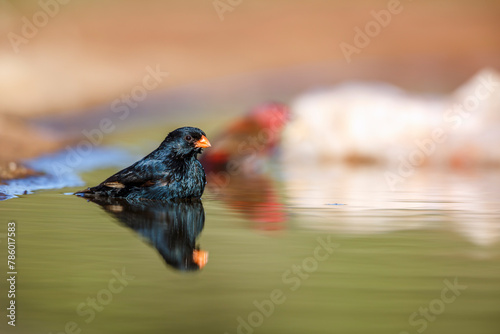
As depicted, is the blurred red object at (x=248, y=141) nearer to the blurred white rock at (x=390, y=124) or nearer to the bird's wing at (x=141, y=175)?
the blurred white rock at (x=390, y=124)

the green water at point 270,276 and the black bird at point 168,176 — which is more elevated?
the black bird at point 168,176

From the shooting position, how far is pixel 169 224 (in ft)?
17.8

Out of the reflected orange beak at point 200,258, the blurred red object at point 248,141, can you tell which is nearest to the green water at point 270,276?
the reflected orange beak at point 200,258

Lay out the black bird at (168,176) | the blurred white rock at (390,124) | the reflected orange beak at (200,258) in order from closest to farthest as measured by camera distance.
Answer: the reflected orange beak at (200,258) → the black bird at (168,176) → the blurred white rock at (390,124)

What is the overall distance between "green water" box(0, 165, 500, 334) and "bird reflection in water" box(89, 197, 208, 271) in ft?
0.26

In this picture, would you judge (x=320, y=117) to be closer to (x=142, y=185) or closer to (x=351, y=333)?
(x=142, y=185)

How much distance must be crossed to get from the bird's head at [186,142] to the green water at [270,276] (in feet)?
4.84

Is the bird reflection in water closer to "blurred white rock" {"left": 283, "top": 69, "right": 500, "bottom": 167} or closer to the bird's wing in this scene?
the bird's wing

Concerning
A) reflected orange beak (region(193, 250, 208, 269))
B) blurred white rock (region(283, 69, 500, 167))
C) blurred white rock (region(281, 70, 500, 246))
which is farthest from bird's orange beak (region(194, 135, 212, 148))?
blurred white rock (region(283, 69, 500, 167))

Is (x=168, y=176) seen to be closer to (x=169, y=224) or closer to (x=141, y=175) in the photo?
(x=141, y=175)

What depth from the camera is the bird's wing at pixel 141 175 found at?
281 inches

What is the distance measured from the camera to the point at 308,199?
7.30 metres

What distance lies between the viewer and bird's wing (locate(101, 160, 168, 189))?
7.12 m

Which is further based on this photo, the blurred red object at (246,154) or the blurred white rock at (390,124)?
the blurred white rock at (390,124)
